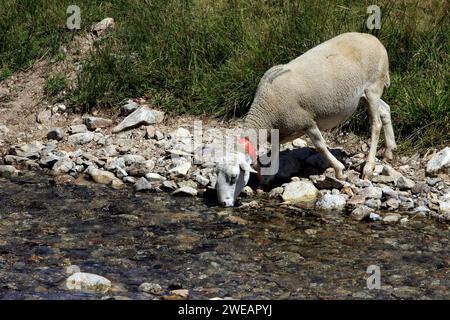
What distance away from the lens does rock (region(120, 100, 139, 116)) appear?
12258 millimetres

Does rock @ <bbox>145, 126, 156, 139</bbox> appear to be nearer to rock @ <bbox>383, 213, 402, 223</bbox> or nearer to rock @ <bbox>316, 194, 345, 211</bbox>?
rock @ <bbox>316, 194, 345, 211</bbox>

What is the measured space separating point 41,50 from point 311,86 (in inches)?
200

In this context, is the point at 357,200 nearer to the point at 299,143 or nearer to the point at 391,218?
the point at 391,218

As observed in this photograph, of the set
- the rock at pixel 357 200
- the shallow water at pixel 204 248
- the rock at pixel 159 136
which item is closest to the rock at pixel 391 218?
the shallow water at pixel 204 248

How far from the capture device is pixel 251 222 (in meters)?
9.38

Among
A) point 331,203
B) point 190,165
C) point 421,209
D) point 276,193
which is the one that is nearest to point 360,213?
point 331,203

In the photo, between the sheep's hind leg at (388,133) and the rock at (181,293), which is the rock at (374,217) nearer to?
the sheep's hind leg at (388,133)

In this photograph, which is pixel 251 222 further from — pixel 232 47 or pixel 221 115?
pixel 232 47

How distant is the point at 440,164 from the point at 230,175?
2548mm

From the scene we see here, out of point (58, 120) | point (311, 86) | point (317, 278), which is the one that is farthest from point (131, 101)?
point (317, 278)

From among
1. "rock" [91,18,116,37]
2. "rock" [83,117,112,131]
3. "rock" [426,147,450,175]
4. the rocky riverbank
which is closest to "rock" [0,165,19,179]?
the rocky riverbank

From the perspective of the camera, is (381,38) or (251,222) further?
(381,38)

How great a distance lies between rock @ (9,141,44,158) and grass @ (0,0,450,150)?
3.50 ft

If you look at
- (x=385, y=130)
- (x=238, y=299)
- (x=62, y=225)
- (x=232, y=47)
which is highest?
(x=232, y=47)
